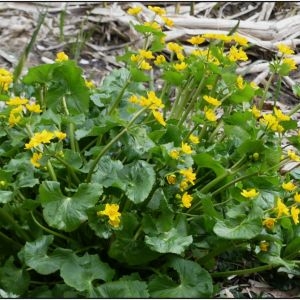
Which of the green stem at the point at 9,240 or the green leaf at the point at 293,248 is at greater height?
the green leaf at the point at 293,248

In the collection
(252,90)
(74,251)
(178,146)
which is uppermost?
(252,90)

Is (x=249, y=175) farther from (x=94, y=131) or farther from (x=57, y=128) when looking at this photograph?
(x=57, y=128)

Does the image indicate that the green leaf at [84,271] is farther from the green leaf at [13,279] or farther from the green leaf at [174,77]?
the green leaf at [174,77]

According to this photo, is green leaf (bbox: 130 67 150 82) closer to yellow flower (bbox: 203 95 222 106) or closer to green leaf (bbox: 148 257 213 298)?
yellow flower (bbox: 203 95 222 106)

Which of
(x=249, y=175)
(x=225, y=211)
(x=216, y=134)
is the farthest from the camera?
(x=216, y=134)

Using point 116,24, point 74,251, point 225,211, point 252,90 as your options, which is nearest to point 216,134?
point 252,90

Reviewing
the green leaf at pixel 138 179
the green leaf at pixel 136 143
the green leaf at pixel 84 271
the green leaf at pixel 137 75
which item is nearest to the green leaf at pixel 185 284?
the green leaf at pixel 84 271

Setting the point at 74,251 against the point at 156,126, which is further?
the point at 156,126

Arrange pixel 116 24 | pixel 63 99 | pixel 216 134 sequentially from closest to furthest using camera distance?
pixel 63 99 → pixel 216 134 → pixel 116 24
